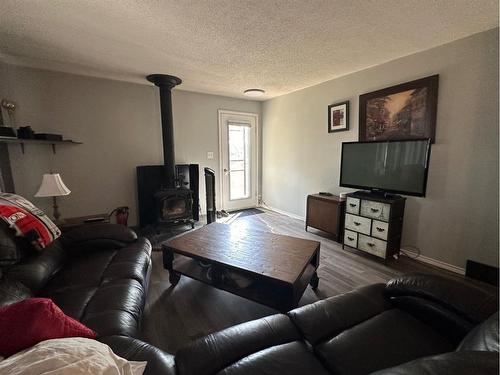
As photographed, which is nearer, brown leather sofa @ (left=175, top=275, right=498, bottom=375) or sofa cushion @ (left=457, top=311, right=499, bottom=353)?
sofa cushion @ (left=457, top=311, right=499, bottom=353)

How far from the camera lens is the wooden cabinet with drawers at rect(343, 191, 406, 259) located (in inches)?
98.0

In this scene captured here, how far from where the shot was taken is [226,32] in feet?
6.66

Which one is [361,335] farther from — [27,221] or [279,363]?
[27,221]

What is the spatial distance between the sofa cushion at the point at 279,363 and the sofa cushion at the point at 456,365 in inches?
15.0

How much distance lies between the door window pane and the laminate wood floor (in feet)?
7.68

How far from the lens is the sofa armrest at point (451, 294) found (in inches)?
40.6

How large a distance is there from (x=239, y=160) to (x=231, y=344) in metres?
4.01

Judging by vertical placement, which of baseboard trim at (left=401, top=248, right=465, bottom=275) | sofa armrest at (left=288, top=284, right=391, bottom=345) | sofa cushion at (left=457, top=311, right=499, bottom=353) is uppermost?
sofa cushion at (left=457, top=311, right=499, bottom=353)

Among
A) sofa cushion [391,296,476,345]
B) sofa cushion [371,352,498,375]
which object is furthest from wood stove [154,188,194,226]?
sofa cushion [371,352,498,375]

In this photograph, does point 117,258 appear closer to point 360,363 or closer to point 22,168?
point 360,363

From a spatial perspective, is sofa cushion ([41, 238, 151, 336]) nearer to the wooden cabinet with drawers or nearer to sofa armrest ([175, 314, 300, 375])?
sofa armrest ([175, 314, 300, 375])

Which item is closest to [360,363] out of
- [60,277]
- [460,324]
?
[460,324]

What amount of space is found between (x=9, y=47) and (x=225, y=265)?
10.5ft

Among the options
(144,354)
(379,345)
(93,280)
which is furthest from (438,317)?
(93,280)
